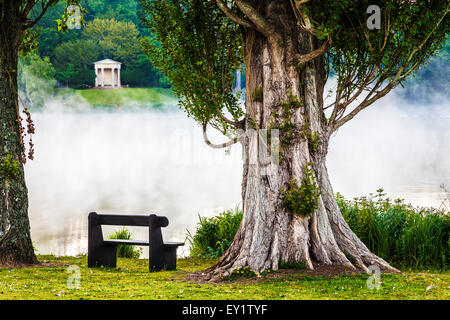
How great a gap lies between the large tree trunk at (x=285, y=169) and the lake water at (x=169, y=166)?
1026cm

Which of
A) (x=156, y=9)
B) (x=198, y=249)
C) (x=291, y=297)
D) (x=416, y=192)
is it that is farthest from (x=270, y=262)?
(x=416, y=192)

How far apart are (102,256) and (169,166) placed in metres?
28.5

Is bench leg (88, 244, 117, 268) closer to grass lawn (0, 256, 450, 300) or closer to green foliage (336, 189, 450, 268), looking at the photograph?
grass lawn (0, 256, 450, 300)

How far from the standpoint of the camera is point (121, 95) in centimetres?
4081

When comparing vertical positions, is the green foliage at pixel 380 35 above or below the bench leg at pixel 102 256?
above

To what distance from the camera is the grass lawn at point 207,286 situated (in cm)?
642

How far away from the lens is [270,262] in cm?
802

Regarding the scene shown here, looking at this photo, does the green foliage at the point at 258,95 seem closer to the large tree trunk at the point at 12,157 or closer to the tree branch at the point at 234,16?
the tree branch at the point at 234,16

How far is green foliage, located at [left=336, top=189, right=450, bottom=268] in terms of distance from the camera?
988 cm

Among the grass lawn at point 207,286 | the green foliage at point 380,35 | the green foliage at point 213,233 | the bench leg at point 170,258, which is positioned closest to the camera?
the grass lawn at point 207,286

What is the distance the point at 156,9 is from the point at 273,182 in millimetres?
3743

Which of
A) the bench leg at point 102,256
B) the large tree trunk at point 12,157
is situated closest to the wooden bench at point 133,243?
the bench leg at point 102,256

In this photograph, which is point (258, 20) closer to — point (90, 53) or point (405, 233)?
point (405, 233)

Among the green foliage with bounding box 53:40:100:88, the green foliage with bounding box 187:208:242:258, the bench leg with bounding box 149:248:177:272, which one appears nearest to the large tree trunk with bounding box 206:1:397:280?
the bench leg with bounding box 149:248:177:272
